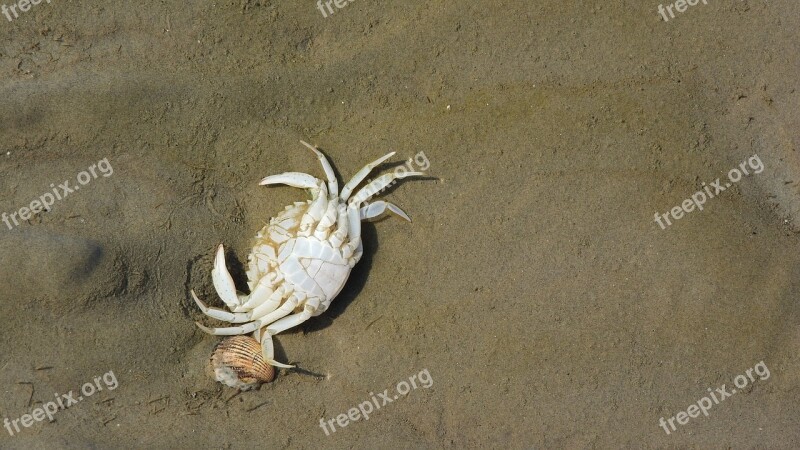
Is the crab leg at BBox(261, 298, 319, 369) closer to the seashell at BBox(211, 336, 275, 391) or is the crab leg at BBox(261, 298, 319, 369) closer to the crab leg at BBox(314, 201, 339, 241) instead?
the seashell at BBox(211, 336, 275, 391)

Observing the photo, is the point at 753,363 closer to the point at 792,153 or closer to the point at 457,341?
the point at 792,153

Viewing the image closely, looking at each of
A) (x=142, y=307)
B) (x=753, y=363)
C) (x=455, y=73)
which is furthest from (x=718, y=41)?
(x=142, y=307)

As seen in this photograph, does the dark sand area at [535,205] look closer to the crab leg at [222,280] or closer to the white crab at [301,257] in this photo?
the crab leg at [222,280]

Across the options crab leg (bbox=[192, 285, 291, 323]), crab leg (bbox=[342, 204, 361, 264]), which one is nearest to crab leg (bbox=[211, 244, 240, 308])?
crab leg (bbox=[192, 285, 291, 323])

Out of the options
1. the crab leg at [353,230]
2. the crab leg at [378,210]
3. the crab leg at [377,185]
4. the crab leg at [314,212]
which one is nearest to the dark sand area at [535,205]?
the crab leg at [377,185]

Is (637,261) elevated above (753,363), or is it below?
above

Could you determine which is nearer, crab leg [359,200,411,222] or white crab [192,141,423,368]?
white crab [192,141,423,368]

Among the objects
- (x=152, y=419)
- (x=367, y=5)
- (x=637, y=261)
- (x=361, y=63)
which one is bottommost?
(x=637, y=261)
